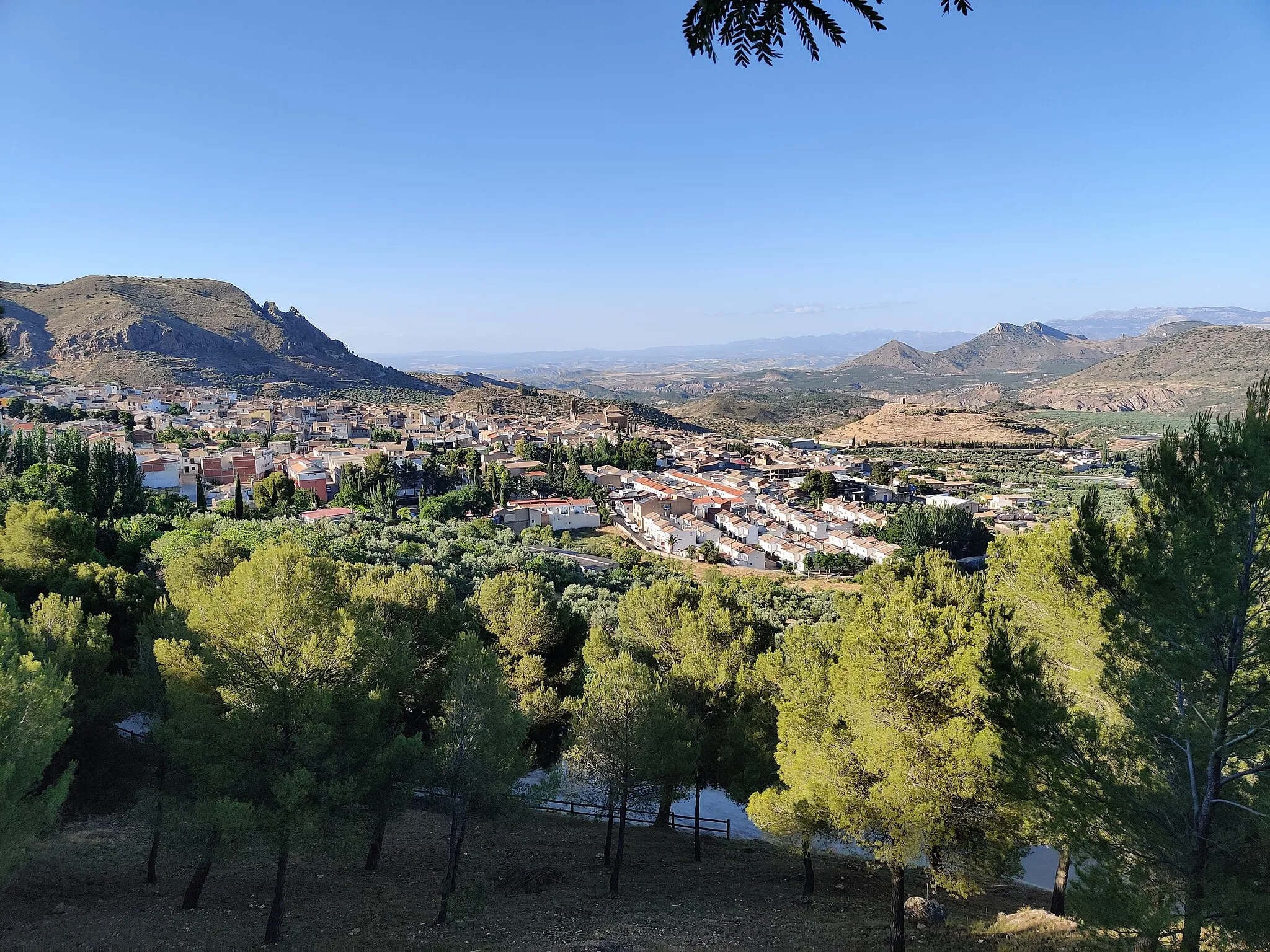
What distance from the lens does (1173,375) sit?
533ft

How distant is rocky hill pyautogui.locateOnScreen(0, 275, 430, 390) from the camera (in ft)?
379

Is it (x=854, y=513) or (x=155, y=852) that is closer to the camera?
(x=155, y=852)

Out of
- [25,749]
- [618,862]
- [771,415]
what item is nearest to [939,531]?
[618,862]

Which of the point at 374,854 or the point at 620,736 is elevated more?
the point at 620,736

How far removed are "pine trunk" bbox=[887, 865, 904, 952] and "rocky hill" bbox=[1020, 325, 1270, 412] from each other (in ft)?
477

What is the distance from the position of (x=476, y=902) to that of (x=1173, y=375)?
671 feet

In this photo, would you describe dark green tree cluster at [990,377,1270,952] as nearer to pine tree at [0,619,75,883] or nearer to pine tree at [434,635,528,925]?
pine tree at [434,635,528,925]

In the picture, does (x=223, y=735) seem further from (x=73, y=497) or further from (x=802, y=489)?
(x=802, y=489)

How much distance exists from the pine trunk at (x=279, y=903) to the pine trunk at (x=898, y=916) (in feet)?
26.9

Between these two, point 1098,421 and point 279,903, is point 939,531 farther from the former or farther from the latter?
point 1098,421

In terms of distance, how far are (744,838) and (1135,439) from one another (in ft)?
385

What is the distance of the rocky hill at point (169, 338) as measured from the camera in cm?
11544

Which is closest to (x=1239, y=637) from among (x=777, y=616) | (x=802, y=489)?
(x=777, y=616)

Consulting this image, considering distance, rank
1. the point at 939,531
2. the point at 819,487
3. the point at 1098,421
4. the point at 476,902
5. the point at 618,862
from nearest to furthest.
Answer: the point at 476,902 < the point at 618,862 < the point at 939,531 < the point at 819,487 < the point at 1098,421
